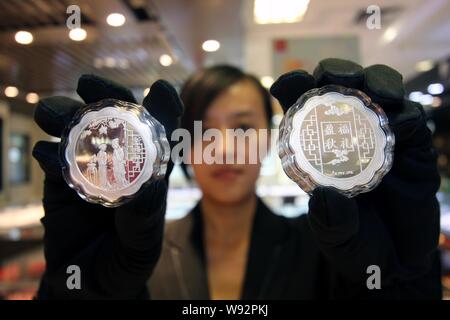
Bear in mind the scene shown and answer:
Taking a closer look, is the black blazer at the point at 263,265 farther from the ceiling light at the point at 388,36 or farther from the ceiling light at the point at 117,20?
the ceiling light at the point at 117,20

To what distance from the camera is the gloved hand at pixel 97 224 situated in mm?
346

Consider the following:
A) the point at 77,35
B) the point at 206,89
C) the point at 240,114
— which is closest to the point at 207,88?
the point at 206,89

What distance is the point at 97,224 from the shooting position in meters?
0.41

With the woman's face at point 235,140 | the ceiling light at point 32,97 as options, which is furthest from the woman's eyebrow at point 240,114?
the ceiling light at point 32,97

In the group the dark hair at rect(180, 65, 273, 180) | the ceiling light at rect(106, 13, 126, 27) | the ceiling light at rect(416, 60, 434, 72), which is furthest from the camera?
the ceiling light at rect(416, 60, 434, 72)

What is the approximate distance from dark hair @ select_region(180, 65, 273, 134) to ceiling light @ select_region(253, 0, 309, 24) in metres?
0.15

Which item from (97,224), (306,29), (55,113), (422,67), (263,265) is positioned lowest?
(263,265)

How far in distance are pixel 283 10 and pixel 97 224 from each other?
16.2 inches

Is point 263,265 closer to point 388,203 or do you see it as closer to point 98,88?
point 388,203

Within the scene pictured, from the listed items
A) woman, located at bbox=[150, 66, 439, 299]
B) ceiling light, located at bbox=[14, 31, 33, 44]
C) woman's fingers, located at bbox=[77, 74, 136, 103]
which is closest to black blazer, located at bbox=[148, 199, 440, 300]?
woman, located at bbox=[150, 66, 439, 299]

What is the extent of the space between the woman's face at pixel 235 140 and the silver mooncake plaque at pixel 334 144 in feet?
0.26

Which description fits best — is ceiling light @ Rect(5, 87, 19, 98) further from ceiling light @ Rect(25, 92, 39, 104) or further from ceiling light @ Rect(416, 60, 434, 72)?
ceiling light @ Rect(416, 60, 434, 72)

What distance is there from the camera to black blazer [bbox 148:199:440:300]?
576 mm

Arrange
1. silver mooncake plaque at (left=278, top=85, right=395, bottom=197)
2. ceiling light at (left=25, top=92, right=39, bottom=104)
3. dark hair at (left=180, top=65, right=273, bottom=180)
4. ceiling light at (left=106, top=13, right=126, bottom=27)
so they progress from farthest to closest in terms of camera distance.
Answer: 1. ceiling light at (left=106, top=13, right=126, bottom=27)
2. dark hair at (left=180, top=65, right=273, bottom=180)
3. ceiling light at (left=25, top=92, right=39, bottom=104)
4. silver mooncake plaque at (left=278, top=85, right=395, bottom=197)
